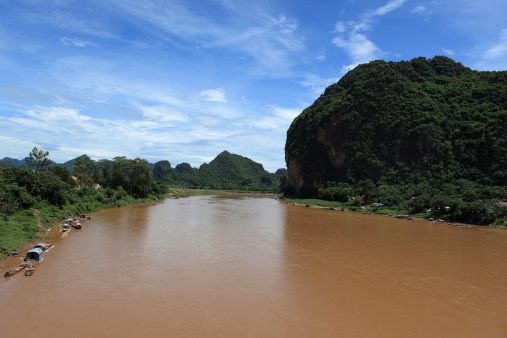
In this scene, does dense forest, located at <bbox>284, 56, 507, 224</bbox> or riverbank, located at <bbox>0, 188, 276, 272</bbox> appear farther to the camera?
dense forest, located at <bbox>284, 56, 507, 224</bbox>

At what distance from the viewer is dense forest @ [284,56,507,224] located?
3900cm

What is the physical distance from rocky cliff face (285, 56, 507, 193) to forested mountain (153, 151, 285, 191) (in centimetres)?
4952

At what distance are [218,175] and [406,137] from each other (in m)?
84.4

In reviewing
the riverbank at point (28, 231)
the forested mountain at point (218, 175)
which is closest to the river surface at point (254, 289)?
the riverbank at point (28, 231)

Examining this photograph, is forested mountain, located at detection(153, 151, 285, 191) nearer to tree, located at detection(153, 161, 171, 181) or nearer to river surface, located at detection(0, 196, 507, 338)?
tree, located at detection(153, 161, 171, 181)

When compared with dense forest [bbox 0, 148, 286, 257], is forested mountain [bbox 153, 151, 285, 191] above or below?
above

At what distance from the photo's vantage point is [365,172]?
158 ft

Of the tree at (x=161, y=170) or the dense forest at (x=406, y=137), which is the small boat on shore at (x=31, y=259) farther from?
the tree at (x=161, y=170)

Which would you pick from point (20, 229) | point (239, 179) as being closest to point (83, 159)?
point (20, 229)

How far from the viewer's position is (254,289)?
390 inches

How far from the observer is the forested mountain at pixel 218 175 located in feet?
364

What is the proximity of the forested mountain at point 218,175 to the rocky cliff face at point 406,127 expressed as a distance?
49524mm

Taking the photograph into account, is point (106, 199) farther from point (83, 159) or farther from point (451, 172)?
point (451, 172)

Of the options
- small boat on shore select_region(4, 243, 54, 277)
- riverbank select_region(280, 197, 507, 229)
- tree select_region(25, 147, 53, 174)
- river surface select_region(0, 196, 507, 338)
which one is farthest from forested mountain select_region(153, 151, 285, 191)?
small boat on shore select_region(4, 243, 54, 277)
